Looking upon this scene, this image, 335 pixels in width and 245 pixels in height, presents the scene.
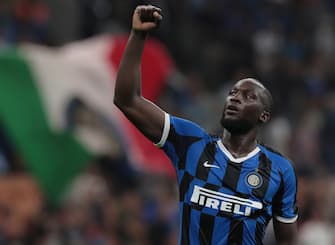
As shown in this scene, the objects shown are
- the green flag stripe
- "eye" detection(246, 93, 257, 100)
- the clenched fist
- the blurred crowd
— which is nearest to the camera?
the clenched fist

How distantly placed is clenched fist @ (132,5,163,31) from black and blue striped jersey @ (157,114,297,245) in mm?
497

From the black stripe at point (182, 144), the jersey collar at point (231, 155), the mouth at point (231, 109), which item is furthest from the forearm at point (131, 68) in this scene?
the jersey collar at point (231, 155)

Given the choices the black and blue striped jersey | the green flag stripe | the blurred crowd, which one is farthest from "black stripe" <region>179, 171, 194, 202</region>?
the green flag stripe

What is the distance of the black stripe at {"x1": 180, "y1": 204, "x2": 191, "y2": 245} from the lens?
5027 mm

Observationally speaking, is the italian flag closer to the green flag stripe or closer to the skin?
the green flag stripe

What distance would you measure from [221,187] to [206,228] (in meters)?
0.21

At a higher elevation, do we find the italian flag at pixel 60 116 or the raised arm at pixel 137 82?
the raised arm at pixel 137 82

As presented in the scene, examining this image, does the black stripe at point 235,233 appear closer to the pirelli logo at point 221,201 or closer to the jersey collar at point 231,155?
the pirelli logo at point 221,201

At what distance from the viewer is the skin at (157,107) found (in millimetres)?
4762

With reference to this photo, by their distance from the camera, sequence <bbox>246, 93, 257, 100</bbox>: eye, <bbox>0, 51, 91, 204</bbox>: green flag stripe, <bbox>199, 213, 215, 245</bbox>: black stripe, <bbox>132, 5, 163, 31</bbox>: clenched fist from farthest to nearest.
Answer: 1. <bbox>0, 51, 91, 204</bbox>: green flag stripe
2. <bbox>246, 93, 257, 100</bbox>: eye
3. <bbox>199, 213, 215, 245</bbox>: black stripe
4. <bbox>132, 5, 163, 31</bbox>: clenched fist

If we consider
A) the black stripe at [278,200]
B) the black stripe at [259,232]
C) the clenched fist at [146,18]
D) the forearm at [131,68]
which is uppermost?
the clenched fist at [146,18]

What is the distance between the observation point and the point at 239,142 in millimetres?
5164

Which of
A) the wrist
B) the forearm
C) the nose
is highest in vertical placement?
the wrist

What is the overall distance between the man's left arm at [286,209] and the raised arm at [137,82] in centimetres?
67
